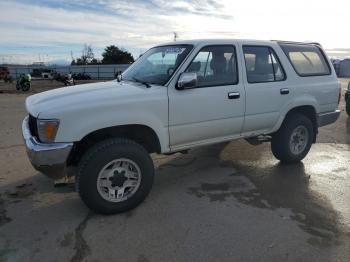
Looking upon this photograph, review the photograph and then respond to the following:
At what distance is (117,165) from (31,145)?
0.92 metres

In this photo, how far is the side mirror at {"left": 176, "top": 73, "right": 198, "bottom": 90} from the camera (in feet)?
13.6

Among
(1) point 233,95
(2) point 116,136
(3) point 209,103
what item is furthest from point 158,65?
(2) point 116,136

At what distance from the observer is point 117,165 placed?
3.97 m

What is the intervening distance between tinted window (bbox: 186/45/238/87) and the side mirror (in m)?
0.25

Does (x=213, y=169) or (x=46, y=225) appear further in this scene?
(x=213, y=169)

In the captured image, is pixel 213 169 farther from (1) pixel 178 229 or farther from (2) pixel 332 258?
(2) pixel 332 258

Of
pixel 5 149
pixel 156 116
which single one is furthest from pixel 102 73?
pixel 156 116

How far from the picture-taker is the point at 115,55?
6178 centimetres

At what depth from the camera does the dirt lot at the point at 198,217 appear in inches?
129

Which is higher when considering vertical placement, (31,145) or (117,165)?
(31,145)

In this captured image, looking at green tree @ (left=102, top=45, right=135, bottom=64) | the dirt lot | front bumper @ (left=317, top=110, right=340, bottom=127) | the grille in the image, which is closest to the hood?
the grille

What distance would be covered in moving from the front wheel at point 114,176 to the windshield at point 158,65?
0.97m

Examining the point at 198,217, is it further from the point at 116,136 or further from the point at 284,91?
the point at 284,91

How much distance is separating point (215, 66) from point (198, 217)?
1.96 metres
